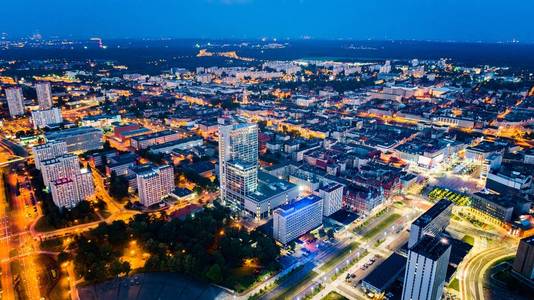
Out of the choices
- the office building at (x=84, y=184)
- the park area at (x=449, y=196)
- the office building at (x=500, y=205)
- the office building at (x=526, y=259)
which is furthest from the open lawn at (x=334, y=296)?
the office building at (x=84, y=184)

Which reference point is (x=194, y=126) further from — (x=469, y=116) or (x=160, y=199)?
(x=469, y=116)

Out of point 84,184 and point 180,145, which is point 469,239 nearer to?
point 84,184

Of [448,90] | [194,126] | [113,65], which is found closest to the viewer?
[194,126]

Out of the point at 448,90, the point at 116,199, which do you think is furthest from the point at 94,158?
the point at 448,90

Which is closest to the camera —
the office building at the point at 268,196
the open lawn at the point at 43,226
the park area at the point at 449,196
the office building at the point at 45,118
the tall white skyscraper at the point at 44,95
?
the open lawn at the point at 43,226

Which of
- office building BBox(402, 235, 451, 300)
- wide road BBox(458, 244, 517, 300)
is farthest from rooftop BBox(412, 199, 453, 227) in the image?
office building BBox(402, 235, 451, 300)

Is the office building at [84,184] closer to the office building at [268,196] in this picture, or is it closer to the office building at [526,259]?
the office building at [268,196]
